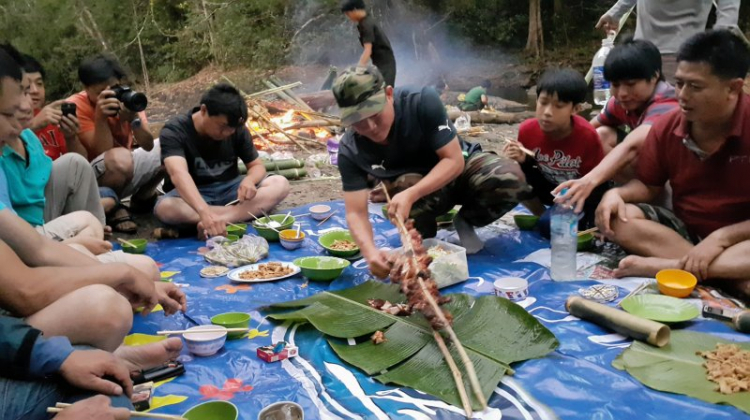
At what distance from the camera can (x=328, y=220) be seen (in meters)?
4.47

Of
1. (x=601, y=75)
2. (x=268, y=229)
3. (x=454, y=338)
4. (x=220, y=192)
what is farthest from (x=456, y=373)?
(x=601, y=75)

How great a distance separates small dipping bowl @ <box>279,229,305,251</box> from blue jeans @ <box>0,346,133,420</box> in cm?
206

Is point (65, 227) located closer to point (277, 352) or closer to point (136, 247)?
point (136, 247)

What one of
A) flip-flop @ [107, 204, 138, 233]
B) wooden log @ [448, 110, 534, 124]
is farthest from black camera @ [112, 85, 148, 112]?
wooden log @ [448, 110, 534, 124]

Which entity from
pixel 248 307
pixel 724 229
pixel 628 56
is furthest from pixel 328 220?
pixel 724 229

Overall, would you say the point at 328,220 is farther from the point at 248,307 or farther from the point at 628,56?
the point at 628,56

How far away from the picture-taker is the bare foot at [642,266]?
9.58ft

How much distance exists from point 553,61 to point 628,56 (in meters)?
14.0

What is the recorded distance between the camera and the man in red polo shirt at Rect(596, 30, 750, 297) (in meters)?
2.66

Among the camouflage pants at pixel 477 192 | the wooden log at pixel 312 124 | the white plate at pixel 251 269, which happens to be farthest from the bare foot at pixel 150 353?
the wooden log at pixel 312 124

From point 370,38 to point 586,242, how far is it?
5.70m

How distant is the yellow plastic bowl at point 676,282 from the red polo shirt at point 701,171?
0.40m

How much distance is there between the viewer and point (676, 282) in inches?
108

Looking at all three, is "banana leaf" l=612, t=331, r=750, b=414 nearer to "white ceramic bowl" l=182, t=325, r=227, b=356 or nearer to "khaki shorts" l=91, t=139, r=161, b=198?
"white ceramic bowl" l=182, t=325, r=227, b=356
